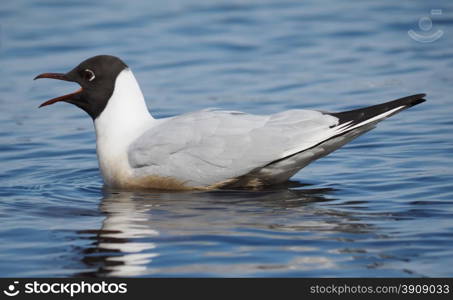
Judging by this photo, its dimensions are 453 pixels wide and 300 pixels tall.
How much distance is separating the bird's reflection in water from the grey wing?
23 cm

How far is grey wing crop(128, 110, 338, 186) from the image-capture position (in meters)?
8.07

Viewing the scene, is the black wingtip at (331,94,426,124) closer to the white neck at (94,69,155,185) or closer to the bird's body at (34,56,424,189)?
the bird's body at (34,56,424,189)

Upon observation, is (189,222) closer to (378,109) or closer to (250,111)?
(378,109)

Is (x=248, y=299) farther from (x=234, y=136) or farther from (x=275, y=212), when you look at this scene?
(x=234, y=136)

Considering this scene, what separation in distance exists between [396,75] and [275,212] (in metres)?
5.49

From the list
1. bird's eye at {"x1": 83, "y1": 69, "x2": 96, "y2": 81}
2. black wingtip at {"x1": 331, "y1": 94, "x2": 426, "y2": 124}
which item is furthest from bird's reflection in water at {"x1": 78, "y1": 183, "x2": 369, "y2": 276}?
bird's eye at {"x1": 83, "y1": 69, "x2": 96, "y2": 81}

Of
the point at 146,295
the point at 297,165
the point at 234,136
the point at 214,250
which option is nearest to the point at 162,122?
the point at 234,136

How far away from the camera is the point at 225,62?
13.9 metres

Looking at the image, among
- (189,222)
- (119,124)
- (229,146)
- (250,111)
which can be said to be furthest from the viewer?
(250,111)

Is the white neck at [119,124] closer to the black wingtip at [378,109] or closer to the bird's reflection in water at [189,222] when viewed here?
the bird's reflection in water at [189,222]

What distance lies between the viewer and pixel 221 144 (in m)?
8.15

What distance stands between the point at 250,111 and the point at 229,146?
10.8ft

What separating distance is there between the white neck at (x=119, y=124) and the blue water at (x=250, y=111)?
Result: 0.86 feet

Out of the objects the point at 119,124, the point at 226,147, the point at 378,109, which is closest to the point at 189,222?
the point at 226,147
